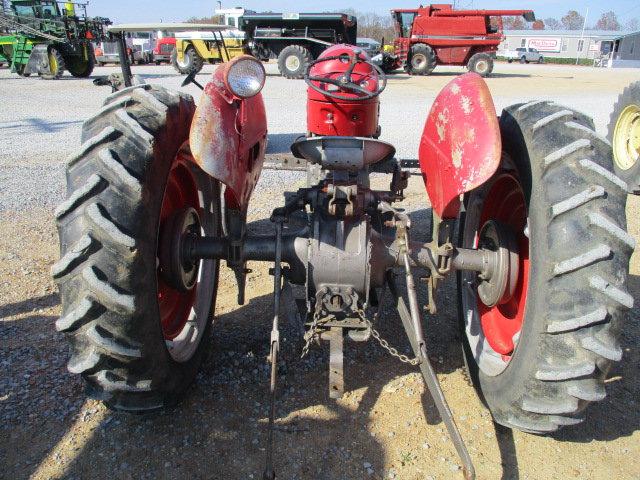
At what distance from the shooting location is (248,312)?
340 cm

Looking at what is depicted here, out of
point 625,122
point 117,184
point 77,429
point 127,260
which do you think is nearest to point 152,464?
point 77,429

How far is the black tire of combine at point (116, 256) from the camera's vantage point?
184 centimetres

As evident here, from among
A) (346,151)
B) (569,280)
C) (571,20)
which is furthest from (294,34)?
(571,20)

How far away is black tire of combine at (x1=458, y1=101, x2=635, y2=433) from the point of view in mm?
1816

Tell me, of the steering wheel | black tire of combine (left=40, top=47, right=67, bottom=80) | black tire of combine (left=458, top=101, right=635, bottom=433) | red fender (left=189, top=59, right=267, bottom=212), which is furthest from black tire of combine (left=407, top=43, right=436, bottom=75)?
black tire of combine (left=458, top=101, right=635, bottom=433)

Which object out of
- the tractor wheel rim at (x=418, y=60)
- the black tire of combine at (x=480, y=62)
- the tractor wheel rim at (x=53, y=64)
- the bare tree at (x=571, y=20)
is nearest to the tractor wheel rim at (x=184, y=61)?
the tractor wheel rim at (x=53, y=64)

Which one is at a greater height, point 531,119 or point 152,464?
point 531,119

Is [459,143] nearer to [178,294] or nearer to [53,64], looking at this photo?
[178,294]

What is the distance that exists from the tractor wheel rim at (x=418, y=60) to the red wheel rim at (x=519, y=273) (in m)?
20.4

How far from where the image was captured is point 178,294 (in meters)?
2.82

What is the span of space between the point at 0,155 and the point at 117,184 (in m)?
6.83

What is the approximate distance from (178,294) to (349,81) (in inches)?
63.9

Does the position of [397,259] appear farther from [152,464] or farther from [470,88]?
[152,464]

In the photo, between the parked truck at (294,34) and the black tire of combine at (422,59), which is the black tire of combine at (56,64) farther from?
the black tire of combine at (422,59)
